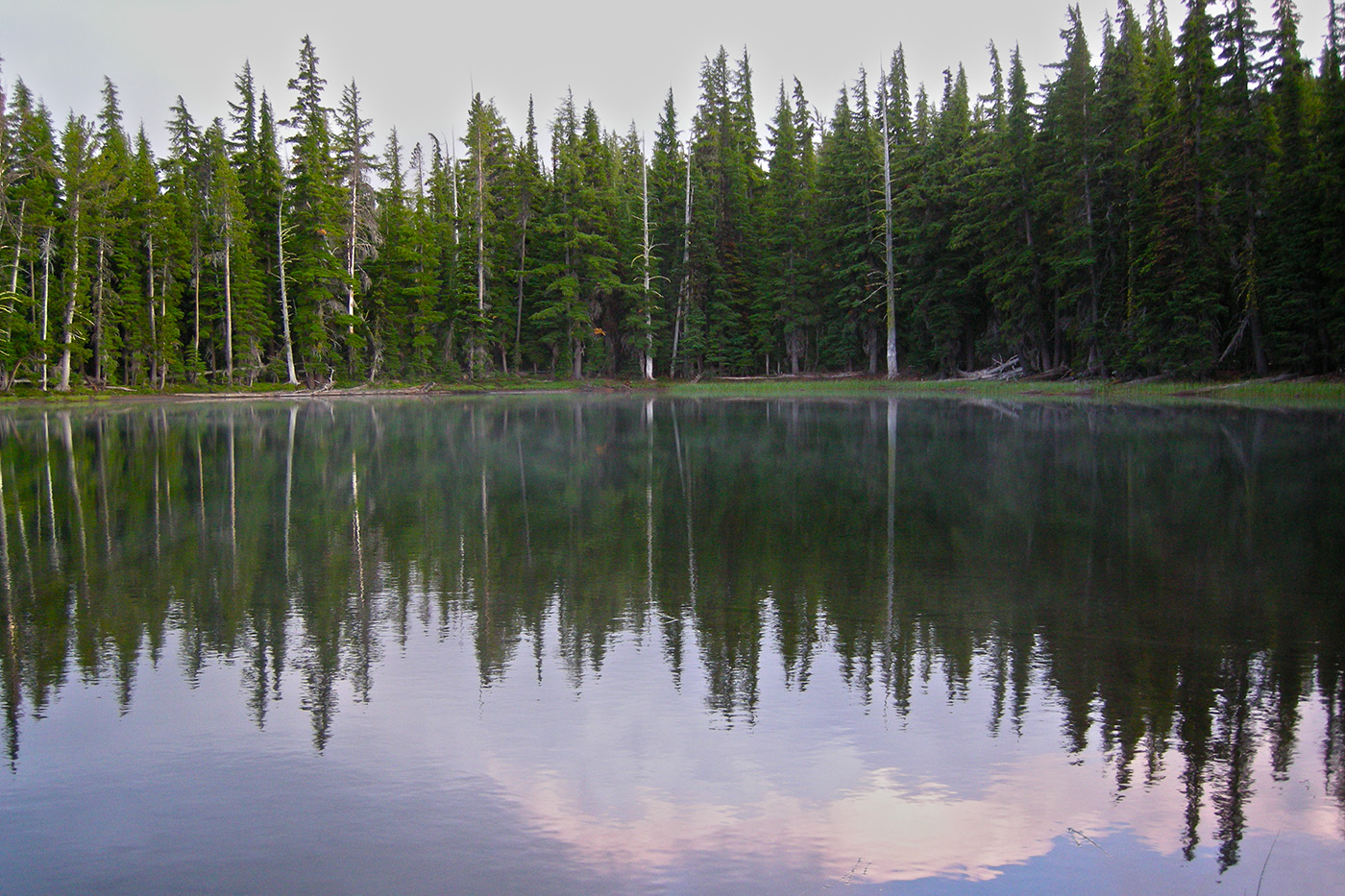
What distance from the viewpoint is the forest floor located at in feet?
108

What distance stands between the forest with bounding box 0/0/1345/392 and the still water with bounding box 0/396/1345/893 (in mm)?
26337

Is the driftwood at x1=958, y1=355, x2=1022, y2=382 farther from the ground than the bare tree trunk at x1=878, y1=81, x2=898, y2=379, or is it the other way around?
the bare tree trunk at x1=878, y1=81, x2=898, y2=379

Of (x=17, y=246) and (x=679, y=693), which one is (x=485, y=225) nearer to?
(x=17, y=246)

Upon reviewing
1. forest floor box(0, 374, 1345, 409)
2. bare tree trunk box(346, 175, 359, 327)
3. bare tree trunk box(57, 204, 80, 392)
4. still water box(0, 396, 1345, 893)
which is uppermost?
bare tree trunk box(346, 175, 359, 327)

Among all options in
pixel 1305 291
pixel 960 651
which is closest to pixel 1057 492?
pixel 960 651

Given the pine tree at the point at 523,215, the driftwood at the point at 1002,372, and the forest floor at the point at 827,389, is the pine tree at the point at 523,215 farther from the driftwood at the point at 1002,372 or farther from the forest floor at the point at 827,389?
the driftwood at the point at 1002,372

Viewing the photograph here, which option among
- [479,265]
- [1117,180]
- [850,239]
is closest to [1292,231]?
[1117,180]

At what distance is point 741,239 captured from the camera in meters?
61.7

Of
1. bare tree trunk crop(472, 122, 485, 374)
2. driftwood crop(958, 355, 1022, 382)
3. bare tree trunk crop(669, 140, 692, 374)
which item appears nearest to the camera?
driftwood crop(958, 355, 1022, 382)

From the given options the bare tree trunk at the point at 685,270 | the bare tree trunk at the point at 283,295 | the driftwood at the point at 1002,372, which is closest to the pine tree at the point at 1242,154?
the driftwood at the point at 1002,372

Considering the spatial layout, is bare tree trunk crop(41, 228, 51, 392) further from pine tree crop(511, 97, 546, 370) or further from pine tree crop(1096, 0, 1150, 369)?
pine tree crop(1096, 0, 1150, 369)

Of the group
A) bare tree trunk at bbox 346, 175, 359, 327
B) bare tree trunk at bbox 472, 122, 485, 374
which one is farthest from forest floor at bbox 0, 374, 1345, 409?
bare tree trunk at bbox 346, 175, 359, 327

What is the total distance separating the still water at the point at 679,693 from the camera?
3.98 meters

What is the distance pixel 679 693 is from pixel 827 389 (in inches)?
1753
